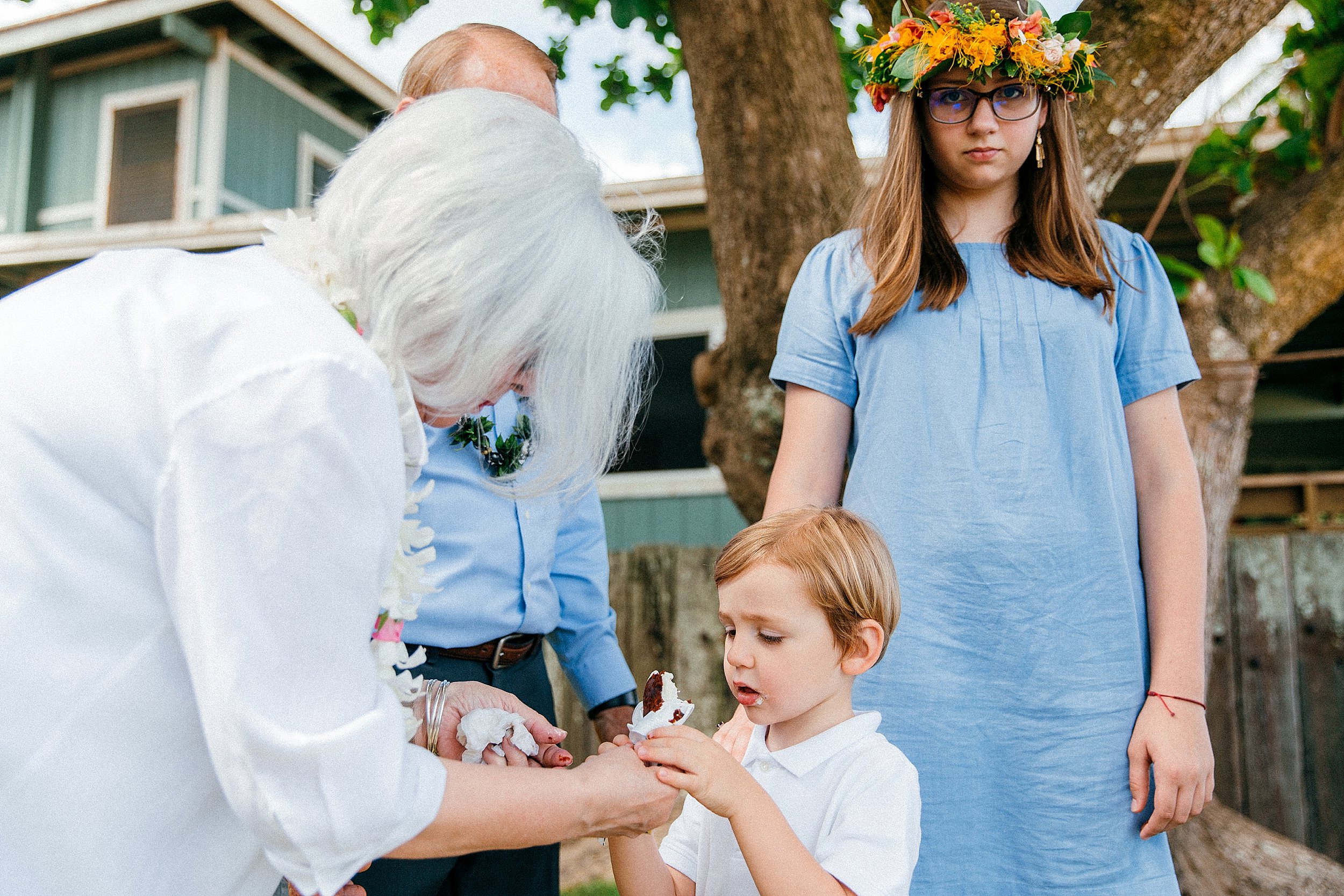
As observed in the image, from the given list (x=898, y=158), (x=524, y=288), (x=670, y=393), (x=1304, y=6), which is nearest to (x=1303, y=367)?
(x=670, y=393)

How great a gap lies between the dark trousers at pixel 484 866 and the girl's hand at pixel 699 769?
587 mm

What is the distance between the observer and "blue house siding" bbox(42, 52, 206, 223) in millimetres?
11828

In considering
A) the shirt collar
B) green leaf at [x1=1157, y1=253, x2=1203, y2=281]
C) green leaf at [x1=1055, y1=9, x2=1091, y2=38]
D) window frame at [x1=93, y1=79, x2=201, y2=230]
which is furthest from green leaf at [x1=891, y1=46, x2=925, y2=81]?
window frame at [x1=93, y1=79, x2=201, y2=230]

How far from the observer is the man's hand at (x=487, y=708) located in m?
1.68

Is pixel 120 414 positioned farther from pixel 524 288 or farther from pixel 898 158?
pixel 898 158

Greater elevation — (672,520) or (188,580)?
(672,520)

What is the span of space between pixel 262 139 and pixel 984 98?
35.8ft

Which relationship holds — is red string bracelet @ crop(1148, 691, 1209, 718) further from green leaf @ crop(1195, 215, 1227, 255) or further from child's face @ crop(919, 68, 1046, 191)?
green leaf @ crop(1195, 215, 1227, 255)

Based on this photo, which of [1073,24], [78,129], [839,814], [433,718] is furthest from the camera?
[78,129]

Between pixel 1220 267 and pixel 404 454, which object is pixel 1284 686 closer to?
pixel 1220 267

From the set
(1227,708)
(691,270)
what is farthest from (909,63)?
(691,270)

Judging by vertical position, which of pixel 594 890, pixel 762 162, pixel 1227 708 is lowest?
pixel 594 890

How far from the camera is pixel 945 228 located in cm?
213

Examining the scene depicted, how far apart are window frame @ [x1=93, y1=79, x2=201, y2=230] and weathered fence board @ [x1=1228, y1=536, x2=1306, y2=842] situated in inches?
384
